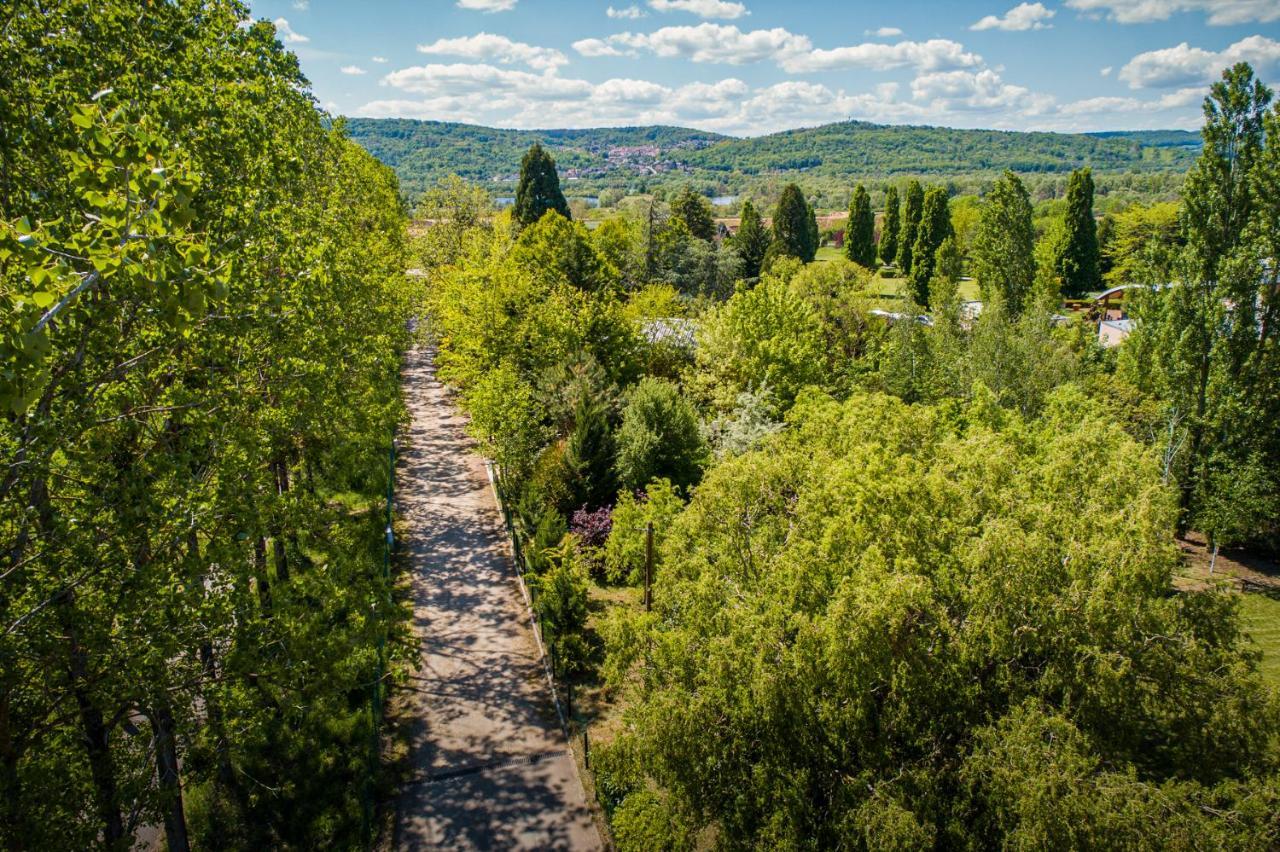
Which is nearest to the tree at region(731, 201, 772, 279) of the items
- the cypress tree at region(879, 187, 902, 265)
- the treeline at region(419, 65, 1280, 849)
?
the cypress tree at region(879, 187, 902, 265)

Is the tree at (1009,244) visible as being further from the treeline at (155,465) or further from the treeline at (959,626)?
the treeline at (155,465)

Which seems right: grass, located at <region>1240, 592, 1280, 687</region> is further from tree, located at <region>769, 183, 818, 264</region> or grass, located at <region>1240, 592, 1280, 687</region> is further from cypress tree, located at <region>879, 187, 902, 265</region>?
cypress tree, located at <region>879, 187, 902, 265</region>

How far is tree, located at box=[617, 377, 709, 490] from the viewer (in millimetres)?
21547

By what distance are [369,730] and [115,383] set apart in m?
8.29

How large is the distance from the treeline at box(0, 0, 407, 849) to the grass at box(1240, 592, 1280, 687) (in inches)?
757

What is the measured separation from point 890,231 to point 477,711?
239 feet

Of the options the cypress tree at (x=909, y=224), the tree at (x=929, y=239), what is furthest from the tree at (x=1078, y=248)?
the cypress tree at (x=909, y=224)

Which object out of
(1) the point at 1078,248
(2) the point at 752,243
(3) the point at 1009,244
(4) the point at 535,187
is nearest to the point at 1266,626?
(3) the point at 1009,244

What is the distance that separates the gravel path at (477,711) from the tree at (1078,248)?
5559cm

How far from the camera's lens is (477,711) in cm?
1498

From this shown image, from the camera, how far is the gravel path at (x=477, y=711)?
12305 millimetres

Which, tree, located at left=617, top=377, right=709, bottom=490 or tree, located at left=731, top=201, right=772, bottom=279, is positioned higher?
tree, located at left=731, top=201, right=772, bottom=279

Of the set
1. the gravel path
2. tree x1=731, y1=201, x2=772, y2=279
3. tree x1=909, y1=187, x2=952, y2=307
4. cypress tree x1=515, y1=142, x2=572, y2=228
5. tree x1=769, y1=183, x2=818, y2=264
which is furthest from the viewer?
tree x1=769, y1=183, x2=818, y2=264

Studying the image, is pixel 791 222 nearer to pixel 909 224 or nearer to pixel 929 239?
pixel 909 224
